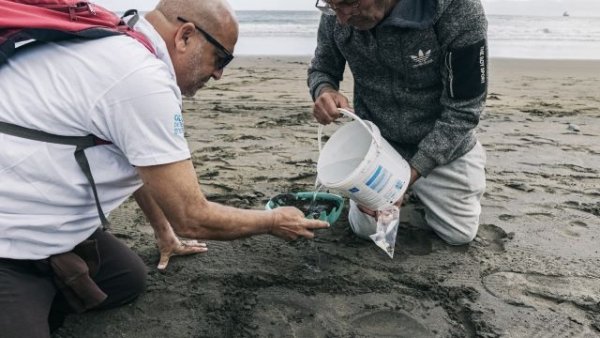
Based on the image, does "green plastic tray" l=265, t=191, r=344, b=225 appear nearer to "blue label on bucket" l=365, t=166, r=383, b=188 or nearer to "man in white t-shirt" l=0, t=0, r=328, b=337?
"blue label on bucket" l=365, t=166, r=383, b=188

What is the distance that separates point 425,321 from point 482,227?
106 centimetres

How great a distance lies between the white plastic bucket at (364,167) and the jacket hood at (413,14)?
46cm

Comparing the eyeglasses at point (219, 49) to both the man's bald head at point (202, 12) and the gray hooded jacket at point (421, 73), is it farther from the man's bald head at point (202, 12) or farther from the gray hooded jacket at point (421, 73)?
the gray hooded jacket at point (421, 73)

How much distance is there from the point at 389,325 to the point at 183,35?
4.43ft

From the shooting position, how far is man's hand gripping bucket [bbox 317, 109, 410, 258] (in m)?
2.28

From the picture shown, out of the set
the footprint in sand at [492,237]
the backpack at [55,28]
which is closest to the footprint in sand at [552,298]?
the footprint in sand at [492,237]

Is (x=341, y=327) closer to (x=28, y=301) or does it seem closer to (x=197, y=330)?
(x=197, y=330)

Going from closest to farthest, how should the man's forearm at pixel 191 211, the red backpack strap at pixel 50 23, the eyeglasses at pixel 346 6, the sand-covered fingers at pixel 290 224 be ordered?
the red backpack strap at pixel 50 23 < the man's forearm at pixel 191 211 < the sand-covered fingers at pixel 290 224 < the eyeglasses at pixel 346 6

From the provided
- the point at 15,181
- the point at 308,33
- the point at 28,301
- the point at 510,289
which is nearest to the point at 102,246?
the point at 28,301

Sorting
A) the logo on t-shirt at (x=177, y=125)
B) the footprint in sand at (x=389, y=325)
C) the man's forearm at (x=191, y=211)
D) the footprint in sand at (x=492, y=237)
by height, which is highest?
the logo on t-shirt at (x=177, y=125)

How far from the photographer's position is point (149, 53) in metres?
1.61

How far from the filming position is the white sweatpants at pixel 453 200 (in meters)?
2.80

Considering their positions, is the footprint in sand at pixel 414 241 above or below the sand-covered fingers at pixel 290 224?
below

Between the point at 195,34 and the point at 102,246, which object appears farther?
the point at 102,246
